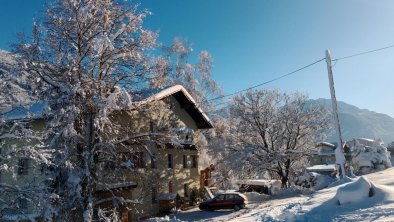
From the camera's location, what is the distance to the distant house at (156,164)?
23.7m

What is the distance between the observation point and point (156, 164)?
3262 cm

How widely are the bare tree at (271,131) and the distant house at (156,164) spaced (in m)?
7.44

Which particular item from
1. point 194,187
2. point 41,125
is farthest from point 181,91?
point 41,125

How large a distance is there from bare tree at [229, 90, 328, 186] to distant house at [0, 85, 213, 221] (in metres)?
7.44

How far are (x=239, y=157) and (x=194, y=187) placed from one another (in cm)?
848

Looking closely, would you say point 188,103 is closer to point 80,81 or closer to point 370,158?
point 80,81

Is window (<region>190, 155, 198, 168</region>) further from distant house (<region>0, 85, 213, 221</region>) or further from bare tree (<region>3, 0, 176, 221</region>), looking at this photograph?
bare tree (<region>3, 0, 176, 221</region>)

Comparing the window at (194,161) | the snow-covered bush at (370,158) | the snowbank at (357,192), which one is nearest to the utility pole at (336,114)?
the snowbank at (357,192)

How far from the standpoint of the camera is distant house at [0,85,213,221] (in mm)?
23672

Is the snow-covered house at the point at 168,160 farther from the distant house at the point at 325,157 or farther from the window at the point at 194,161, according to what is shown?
the distant house at the point at 325,157

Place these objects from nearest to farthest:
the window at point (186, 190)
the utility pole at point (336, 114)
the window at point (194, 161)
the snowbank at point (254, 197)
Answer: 1. the utility pole at point (336, 114)
2. the window at point (186, 190)
3. the window at point (194, 161)
4. the snowbank at point (254, 197)

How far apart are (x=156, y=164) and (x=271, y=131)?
57.1ft

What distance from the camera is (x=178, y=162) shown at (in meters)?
36.3

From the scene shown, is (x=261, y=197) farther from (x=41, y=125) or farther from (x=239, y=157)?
(x=41, y=125)
